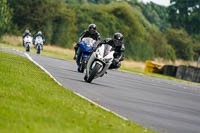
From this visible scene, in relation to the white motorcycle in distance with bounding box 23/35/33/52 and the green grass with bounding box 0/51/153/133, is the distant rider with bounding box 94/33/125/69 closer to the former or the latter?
the green grass with bounding box 0/51/153/133

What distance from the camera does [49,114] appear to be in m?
9.57

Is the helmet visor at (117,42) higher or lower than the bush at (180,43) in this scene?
higher

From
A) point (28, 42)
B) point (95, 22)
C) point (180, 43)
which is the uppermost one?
point (95, 22)

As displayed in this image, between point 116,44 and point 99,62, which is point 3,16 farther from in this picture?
point 99,62

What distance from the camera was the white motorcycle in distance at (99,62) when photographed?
65.6 ft

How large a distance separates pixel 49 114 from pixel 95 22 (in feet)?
263

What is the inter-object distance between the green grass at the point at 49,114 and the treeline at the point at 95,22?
5028 centimetres

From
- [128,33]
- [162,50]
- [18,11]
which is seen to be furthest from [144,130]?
[162,50]

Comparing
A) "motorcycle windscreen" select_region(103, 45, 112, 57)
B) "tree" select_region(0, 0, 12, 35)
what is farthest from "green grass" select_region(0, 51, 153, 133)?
"tree" select_region(0, 0, 12, 35)

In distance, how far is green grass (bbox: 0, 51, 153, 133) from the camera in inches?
324

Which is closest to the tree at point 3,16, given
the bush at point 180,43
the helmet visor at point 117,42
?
the helmet visor at point 117,42

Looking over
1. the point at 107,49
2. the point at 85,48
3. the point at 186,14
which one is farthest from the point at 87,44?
the point at 186,14

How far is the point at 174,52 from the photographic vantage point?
105625mm

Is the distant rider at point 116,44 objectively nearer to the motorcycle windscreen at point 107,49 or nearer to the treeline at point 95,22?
the motorcycle windscreen at point 107,49
